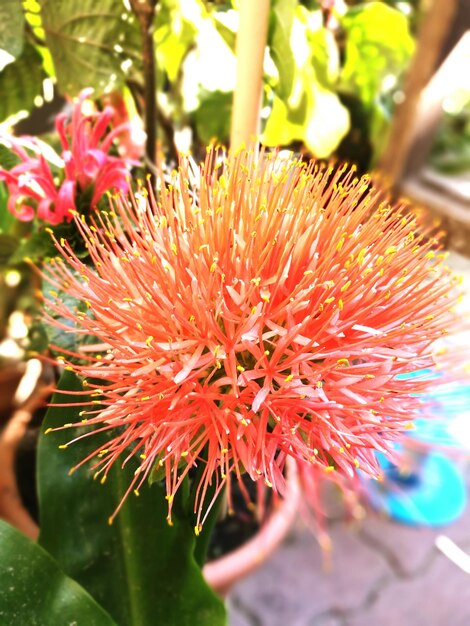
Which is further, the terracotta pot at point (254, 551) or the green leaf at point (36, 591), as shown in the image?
the terracotta pot at point (254, 551)

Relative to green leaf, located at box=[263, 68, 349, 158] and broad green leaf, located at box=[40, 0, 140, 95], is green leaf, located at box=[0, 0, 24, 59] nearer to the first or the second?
broad green leaf, located at box=[40, 0, 140, 95]

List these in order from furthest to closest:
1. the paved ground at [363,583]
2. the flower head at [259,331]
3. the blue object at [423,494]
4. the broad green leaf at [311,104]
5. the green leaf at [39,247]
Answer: the blue object at [423,494]
the paved ground at [363,583]
the broad green leaf at [311,104]
the green leaf at [39,247]
the flower head at [259,331]

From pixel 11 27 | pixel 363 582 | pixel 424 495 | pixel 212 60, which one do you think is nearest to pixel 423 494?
pixel 424 495

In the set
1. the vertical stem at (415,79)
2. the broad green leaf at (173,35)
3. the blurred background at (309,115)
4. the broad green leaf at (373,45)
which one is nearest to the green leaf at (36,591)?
the blurred background at (309,115)

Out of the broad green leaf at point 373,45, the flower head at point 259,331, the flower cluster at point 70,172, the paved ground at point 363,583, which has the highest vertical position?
the broad green leaf at point 373,45

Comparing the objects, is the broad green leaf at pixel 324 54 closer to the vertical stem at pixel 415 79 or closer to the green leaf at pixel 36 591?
the vertical stem at pixel 415 79

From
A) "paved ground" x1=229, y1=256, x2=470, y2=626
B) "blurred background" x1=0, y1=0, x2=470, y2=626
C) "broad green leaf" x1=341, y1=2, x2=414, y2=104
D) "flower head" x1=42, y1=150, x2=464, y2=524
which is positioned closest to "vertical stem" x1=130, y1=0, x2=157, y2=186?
"blurred background" x1=0, y1=0, x2=470, y2=626

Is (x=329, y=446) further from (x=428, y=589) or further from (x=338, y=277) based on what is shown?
(x=428, y=589)

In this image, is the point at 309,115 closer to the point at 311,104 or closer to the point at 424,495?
the point at 311,104
